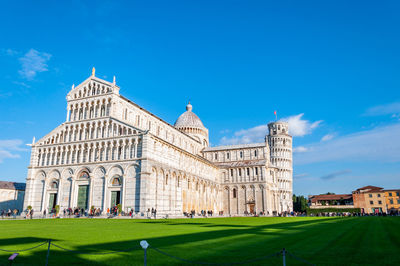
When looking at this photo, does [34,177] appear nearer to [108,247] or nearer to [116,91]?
[116,91]

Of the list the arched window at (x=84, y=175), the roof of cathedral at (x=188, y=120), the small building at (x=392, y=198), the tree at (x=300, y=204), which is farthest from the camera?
the tree at (x=300, y=204)

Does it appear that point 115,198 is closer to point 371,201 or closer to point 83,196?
point 83,196

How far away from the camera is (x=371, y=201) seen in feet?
328

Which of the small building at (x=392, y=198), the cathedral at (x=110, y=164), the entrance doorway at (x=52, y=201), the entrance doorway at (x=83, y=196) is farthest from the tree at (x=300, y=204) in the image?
the entrance doorway at (x=52, y=201)

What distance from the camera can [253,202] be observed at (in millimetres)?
71188

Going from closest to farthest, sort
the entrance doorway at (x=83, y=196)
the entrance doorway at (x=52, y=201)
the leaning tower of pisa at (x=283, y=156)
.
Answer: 1. the entrance doorway at (x=83, y=196)
2. the entrance doorway at (x=52, y=201)
3. the leaning tower of pisa at (x=283, y=156)

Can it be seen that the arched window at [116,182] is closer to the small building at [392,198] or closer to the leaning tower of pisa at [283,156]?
the leaning tower of pisa at [283,156]

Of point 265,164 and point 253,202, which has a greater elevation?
point 265,164

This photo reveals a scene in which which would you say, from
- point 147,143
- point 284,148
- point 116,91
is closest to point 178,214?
point 147,143

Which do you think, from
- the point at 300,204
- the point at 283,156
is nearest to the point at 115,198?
the point at 283,156

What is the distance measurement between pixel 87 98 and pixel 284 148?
229 feet

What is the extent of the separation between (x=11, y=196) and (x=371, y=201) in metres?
106

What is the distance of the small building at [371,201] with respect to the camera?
98750 mm

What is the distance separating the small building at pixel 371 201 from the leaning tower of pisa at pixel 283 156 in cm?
2238
